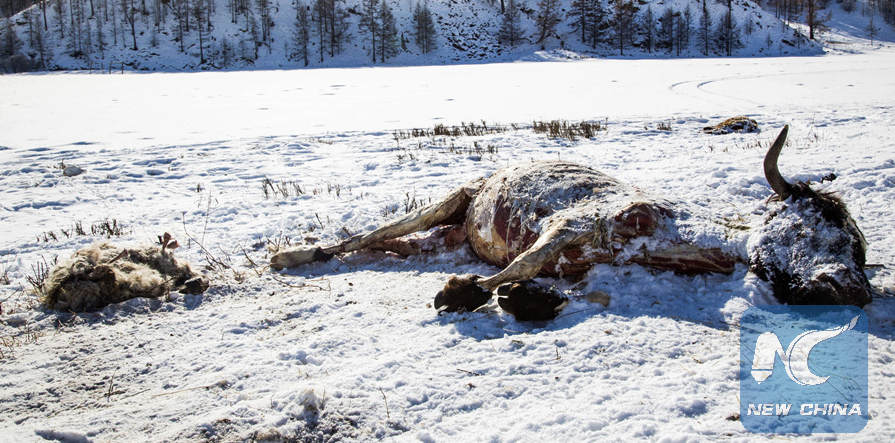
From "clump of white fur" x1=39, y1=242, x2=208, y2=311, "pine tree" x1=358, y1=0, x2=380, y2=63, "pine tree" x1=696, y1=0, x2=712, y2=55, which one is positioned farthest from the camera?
"pine tree" x1=358, y1=0, x2=380, y2=63

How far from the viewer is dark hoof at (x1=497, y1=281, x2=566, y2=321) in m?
3.01

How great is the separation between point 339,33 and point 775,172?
61222mm

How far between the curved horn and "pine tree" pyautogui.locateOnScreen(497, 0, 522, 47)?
60.0 metres

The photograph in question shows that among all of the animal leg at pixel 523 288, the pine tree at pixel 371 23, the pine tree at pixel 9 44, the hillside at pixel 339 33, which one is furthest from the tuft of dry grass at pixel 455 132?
the pine tree at pixel 9 44

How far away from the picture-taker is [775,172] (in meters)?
2.90

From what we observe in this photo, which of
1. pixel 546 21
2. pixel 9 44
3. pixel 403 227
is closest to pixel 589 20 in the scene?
pixel 546 21

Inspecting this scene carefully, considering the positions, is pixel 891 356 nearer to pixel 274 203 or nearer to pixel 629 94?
pixel 274 203

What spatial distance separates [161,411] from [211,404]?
217mm

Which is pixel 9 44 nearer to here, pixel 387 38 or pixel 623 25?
pixel 387 38

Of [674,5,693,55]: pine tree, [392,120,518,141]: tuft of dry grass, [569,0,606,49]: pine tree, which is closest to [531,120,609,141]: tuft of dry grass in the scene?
[392,120,518,141]: tuft of dry grass

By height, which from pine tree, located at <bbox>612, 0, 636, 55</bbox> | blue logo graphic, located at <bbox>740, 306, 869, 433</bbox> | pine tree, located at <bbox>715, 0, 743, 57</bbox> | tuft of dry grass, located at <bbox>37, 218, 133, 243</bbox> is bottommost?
blue logo graphic, located at <bbox>740, 306, 869, 433</bbox>

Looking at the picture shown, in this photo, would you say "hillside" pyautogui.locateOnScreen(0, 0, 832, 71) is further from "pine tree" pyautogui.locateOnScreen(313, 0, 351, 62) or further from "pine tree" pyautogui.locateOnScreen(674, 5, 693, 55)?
"pine tree" pyautogui.locateOnScreen(313, 0, 351, 62)

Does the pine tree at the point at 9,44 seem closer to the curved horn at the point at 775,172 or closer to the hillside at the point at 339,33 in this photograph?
the hillside at the point at 339,33

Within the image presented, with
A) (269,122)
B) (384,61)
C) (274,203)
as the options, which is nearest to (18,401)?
(274,203)
